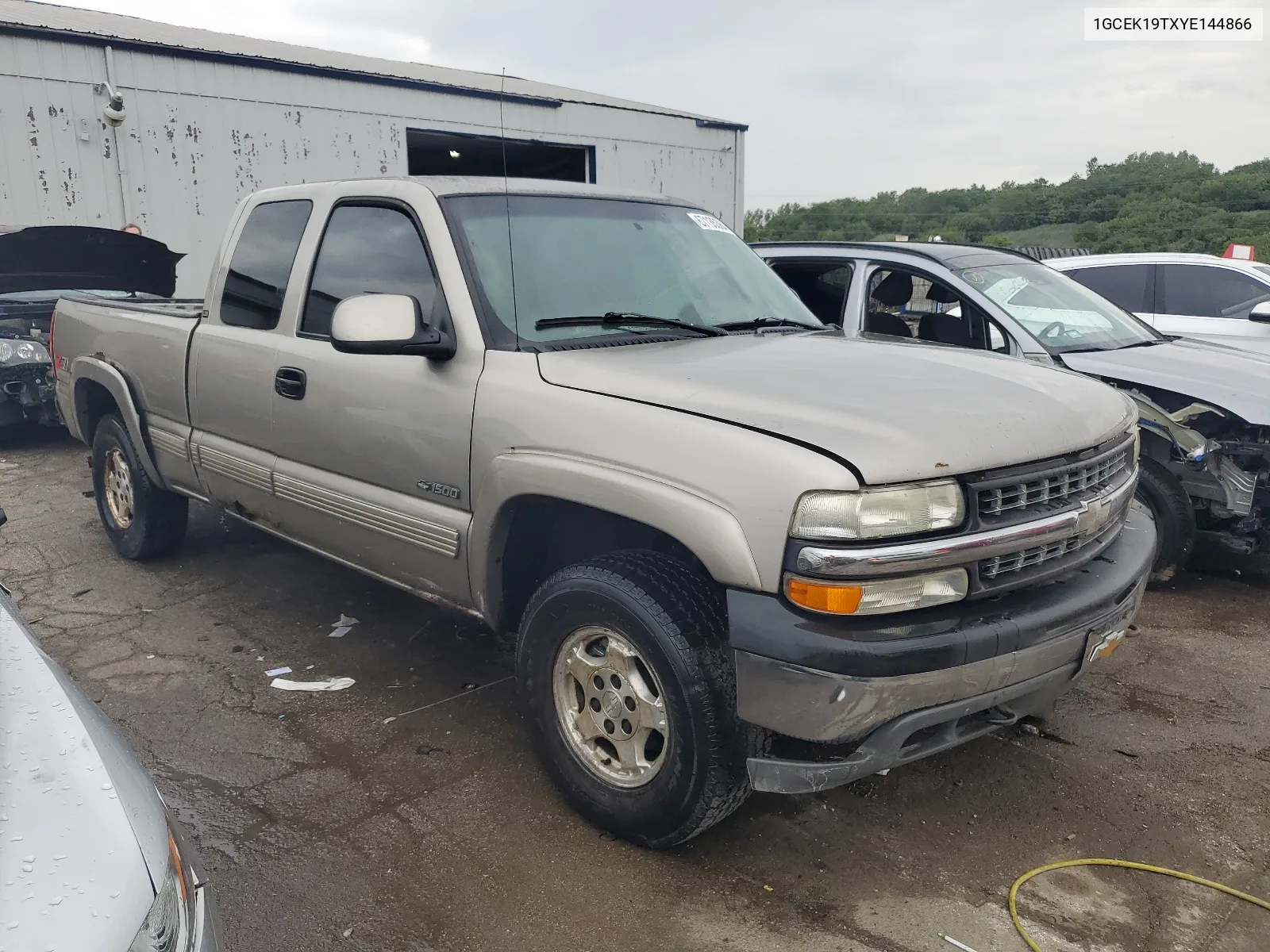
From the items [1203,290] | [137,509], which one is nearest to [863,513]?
[137,509]

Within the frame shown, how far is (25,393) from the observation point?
27.9 ft

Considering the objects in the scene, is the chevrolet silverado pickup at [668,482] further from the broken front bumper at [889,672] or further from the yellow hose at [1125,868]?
the yellow hose at [1125,868]

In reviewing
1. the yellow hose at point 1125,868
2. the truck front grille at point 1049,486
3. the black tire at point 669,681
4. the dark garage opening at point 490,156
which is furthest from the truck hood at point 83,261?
the dark garage opening at point 490,156

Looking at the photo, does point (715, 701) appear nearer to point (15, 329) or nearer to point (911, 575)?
point (911, 575)

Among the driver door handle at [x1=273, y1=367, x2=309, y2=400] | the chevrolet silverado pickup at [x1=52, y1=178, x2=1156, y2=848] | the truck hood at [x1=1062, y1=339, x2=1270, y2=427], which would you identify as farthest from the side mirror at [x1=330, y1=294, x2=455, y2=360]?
the truck hood at [x1=1062, y1=339, x2=1270, y2=427]

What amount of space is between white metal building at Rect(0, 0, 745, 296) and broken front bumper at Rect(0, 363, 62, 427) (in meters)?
A: 3.30

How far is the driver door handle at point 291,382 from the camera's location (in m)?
3.79

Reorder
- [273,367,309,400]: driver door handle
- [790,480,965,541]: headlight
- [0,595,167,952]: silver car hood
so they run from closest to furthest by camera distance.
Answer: [0,595,167,952]: silver car hood
[790,480,965,541]: headlight
[273,367,309,400]: driver door handle

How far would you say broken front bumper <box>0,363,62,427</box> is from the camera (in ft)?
27.9

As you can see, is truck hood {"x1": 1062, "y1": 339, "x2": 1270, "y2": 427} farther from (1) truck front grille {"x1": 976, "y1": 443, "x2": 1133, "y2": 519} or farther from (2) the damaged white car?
(1) truck front grille {"x1": 976, "y1": 443, "x2": 1133, "y2": 519}

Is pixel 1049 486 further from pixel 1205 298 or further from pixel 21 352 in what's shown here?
pixel 21 352

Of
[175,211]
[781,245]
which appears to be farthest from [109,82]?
[781,245]

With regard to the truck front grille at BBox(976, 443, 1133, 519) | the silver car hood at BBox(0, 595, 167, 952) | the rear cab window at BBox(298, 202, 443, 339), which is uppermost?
the rear cab window at BBox(298, 202, 443, 339)

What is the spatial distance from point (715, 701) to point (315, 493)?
1.98 meters
